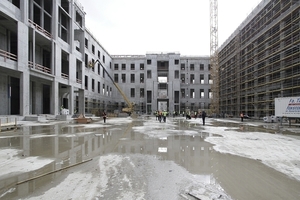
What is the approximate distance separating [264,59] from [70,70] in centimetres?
3251

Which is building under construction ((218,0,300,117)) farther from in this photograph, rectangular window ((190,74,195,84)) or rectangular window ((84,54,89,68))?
rectangular window ((84,54,89,68))

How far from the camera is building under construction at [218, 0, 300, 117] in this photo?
24.3m

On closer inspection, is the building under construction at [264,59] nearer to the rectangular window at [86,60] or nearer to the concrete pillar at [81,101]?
the concrete pillar at [81,101]

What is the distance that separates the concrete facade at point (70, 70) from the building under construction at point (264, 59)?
17242 millimetres

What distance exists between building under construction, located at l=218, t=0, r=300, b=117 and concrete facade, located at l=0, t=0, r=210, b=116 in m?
17.2

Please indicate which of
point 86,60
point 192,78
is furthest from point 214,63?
point 86,60

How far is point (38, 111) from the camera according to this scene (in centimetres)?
2948

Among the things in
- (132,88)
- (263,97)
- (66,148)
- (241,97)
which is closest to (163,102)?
(132,88)

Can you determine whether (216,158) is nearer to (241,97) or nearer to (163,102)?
(241,97)

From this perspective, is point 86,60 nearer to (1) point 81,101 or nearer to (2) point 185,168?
(1) point 81,101

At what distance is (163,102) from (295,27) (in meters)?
44.4

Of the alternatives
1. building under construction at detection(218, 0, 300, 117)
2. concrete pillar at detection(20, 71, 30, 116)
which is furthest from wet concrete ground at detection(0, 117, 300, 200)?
building under construction at detection(218, 0, 300, 117)

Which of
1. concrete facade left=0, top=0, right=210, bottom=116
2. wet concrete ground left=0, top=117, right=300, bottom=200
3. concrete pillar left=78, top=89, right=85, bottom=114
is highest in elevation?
concrete facade left=0, top=0, right=210, bottom=116

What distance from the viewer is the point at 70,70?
3297cm
